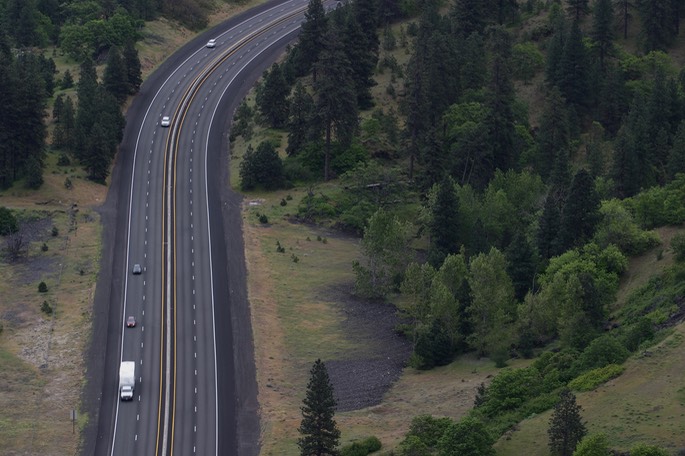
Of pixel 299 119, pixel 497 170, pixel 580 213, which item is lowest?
pixel 580 213

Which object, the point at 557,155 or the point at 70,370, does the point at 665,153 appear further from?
the point at 70,370

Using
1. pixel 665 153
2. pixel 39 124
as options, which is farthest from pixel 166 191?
pixel 665 153

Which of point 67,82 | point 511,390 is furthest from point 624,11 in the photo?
point 511,390

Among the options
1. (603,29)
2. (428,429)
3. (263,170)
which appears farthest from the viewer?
(603,29)

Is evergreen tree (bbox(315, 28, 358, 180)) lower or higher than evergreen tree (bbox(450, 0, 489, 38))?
lower

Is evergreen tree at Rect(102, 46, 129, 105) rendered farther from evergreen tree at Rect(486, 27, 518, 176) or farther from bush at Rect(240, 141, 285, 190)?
evergreen tree at Rect(486, 27, 518, 176)

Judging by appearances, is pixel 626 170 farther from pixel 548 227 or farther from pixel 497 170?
pixel 548 227

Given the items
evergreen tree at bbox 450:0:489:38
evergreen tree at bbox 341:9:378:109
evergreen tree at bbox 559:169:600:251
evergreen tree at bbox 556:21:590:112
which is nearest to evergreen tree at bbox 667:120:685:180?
evergreen tree at bbox 559:169:600:251
